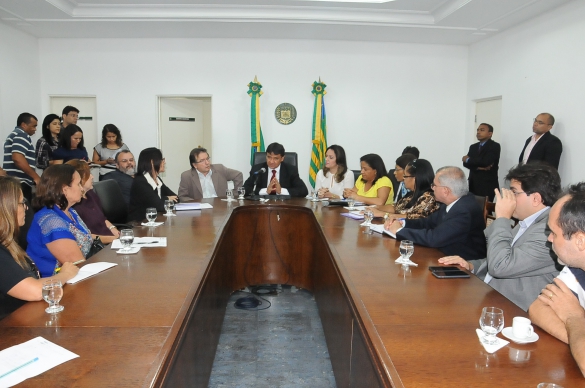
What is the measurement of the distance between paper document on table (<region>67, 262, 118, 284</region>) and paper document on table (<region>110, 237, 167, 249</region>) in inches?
12.8

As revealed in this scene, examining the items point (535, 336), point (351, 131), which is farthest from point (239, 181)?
point (535, 336)

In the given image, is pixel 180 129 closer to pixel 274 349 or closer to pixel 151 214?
pixel 151 214

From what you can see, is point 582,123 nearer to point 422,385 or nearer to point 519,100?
point 519,100

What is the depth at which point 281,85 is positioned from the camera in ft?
21.6

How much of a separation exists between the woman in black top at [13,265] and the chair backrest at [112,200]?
62.8 inches

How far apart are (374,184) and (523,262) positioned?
2.44 metres

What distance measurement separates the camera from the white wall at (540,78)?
4.62 metres

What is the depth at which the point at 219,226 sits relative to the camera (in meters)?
2.92

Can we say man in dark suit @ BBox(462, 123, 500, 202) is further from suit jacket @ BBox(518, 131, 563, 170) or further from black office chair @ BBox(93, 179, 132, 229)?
black office chair @ BBox(93, 179, 132, 229)

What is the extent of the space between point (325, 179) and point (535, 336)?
355cm

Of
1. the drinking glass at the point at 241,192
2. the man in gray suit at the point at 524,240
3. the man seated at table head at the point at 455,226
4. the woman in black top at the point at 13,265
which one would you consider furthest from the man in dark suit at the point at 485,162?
the woman in black top at the point at 13,265

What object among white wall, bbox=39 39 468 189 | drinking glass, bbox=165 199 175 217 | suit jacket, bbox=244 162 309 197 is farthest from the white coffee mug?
white wall, bbox=39 39 468 189

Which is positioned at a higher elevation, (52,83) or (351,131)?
(52,83)

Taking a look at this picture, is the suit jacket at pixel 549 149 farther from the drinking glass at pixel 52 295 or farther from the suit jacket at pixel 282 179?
the drinking glass at pixel 52 295
